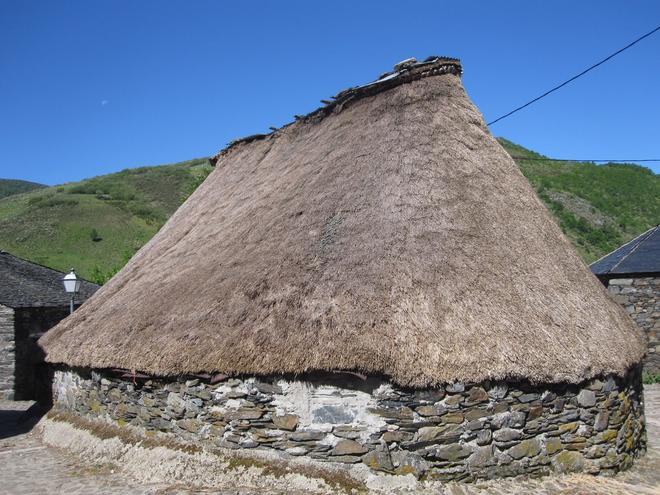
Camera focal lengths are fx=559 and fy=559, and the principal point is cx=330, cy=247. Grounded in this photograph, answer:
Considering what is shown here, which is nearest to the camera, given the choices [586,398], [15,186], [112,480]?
[586,398]

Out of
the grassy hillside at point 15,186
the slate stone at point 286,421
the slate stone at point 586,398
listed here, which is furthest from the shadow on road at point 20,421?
the grassy hillside at point 15,186

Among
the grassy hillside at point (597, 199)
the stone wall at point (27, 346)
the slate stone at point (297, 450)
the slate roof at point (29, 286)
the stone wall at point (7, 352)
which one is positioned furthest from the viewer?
the grassy hillside at point (597, 199)

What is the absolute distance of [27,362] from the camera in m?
17.1

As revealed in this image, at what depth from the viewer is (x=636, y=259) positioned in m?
16.9

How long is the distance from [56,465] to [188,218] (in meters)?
6.60

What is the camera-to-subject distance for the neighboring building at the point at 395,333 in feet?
21.1

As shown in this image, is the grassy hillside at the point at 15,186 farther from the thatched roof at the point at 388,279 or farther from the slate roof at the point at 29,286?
the thatched roof at the point at 388,279

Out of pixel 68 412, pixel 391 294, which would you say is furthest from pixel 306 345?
pixel 68 412

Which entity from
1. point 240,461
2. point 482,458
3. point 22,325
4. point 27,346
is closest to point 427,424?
point 482,458

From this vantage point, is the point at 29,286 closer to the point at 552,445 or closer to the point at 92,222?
the point at 552,445

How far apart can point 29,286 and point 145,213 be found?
1326 inches

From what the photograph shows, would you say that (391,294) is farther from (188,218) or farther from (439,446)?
(188,218)

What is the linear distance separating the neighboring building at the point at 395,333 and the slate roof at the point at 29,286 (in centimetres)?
836

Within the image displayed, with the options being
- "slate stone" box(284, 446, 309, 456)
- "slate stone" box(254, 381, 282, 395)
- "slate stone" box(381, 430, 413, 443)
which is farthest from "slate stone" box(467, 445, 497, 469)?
"slate stone" box(254, 381, 282, 395)
